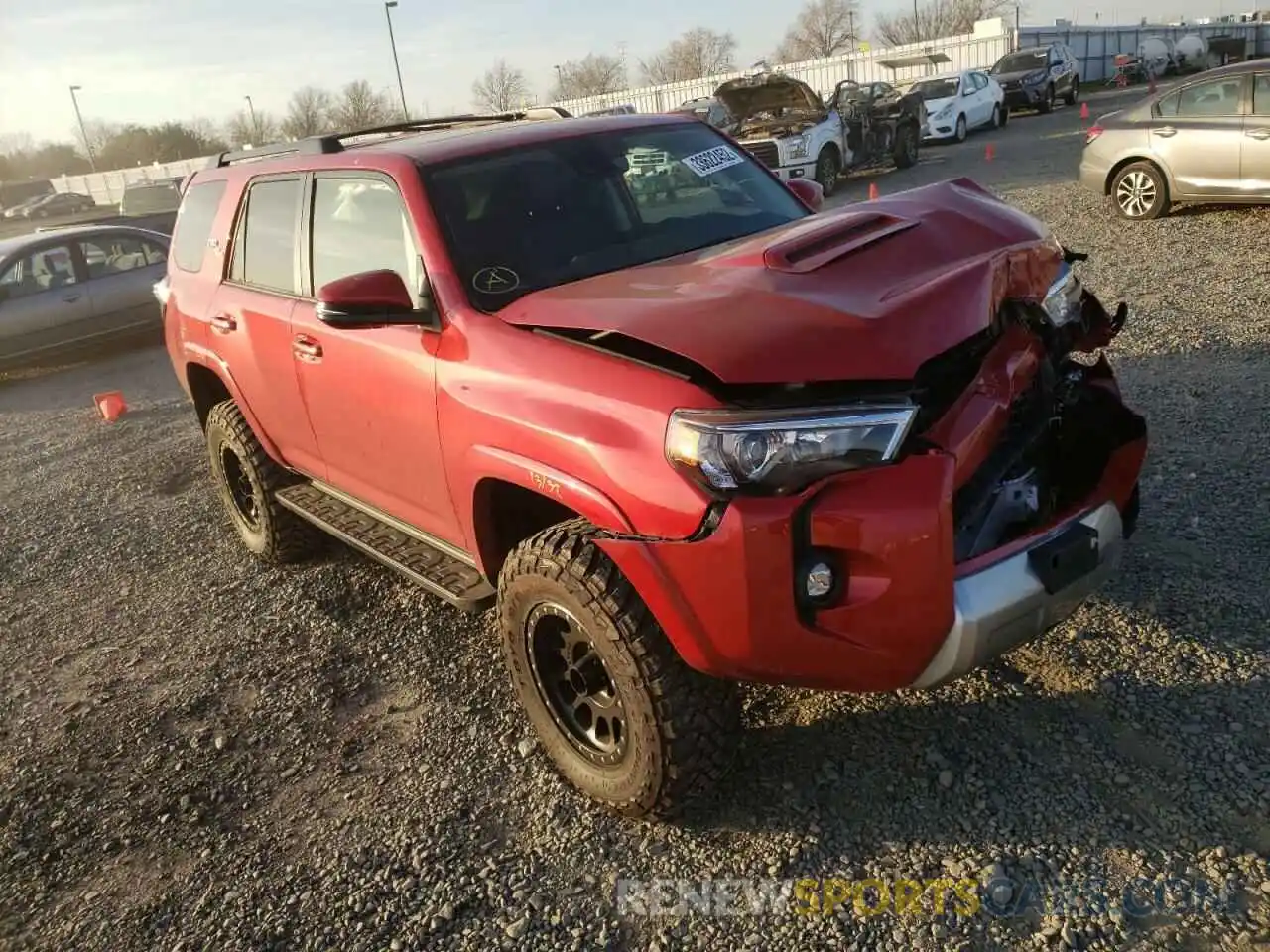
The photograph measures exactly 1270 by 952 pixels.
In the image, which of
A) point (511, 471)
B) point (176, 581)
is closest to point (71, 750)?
point (176, 581)

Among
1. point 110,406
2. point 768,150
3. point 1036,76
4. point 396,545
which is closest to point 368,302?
point 396,545

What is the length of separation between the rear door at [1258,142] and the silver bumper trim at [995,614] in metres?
8.98

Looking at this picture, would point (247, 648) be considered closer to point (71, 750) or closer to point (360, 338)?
point (71, 750)

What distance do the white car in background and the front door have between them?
21539 millimetres

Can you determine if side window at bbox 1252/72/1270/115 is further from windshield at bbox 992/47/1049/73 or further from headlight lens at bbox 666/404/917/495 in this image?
windshield at bbox 992/47/1049/73

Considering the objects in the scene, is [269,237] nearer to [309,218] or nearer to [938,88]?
[309,218]

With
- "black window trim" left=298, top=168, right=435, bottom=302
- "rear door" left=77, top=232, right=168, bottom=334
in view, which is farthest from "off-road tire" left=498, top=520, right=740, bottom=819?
"rear door" left=77, top=232, right=168, bottom=334

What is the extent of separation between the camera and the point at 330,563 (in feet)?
16.4

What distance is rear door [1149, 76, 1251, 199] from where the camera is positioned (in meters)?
9.57

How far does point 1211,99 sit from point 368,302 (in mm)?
10035

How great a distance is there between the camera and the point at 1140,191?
10453mm

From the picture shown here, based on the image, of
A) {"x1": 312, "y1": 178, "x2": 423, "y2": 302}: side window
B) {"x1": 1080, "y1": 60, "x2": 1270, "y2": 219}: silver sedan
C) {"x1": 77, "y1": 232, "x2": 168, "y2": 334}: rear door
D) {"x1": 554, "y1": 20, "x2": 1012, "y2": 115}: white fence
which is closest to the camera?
{"x1": 312, "y1": 178, "x2": 423, "y2": 302}: side window

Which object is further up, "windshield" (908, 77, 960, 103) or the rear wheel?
"windshield" (908, 77, 960, 103)

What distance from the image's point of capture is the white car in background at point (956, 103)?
75.8 feet
